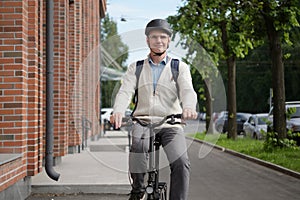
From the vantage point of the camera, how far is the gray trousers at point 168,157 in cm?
468

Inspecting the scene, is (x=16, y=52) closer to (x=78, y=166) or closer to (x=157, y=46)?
(x=157, y=46)

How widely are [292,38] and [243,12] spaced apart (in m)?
2.12

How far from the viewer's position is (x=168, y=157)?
477cm

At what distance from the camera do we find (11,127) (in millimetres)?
7766

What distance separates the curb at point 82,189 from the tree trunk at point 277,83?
31.2 ft

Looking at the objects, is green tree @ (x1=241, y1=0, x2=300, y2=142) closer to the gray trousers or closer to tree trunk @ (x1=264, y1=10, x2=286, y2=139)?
tree trunk @ (x1=264, y1=10, x2=286, y2=139)

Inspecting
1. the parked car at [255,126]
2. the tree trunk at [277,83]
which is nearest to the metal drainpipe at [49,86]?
the tree trunk at [277,83]

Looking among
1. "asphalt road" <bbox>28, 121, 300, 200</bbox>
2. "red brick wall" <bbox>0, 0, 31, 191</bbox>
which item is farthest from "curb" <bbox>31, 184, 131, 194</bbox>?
"red brick wall" <bbox>0, 0, 31, 191</bbox>

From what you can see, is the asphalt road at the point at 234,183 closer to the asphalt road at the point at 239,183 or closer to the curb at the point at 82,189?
the asphalt road at the point at 239,183

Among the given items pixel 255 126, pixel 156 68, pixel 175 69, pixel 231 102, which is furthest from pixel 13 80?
pixel 255 126

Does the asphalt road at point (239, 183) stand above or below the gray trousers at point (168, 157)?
below

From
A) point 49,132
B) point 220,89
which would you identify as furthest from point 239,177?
point 220,89

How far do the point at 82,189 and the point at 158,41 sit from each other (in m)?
4.64

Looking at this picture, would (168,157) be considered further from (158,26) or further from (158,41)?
(158,26)
